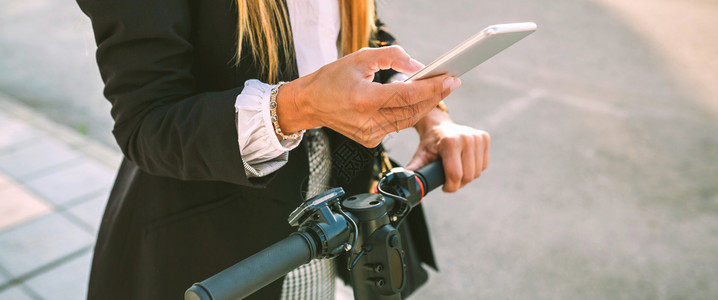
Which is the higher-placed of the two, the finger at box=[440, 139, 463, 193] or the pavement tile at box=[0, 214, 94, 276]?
the finger at box=[440, 139, 463, 193]

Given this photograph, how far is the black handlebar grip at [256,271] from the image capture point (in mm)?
814

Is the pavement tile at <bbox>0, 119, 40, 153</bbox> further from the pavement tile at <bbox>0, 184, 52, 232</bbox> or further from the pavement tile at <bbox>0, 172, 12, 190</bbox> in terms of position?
the pavement tile at <bbox>0, 184, 52, 232</bbox>

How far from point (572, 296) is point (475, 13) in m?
4.58

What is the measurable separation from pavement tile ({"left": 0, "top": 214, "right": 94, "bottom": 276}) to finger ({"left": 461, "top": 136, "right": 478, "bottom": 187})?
2647 mm

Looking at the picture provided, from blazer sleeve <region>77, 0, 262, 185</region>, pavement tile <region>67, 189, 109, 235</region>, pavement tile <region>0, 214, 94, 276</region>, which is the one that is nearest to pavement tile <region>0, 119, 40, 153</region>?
pavement tile <region>67, 189, 109, 235</region>

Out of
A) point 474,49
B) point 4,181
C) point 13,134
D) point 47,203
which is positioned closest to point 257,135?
point 474,49

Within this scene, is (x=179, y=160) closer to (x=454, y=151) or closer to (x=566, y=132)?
(x=454, y=151)

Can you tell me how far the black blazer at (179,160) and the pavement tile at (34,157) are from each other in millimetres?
3103

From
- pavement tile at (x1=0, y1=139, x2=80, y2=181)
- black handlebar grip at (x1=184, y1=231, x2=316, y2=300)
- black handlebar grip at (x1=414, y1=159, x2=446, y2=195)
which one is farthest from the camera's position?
pavement tile at (x1=0, y1=139, x2=80, y2=181)

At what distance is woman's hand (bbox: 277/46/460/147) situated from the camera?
0.90m

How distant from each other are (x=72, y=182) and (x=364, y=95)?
3615 millimetres

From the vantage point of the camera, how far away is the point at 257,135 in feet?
3.42

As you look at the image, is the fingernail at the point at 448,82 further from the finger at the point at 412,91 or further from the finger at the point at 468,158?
the finger at the point at 468,158

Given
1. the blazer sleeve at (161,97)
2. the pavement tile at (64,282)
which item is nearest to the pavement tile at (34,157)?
the pavement tile at (64,282)
